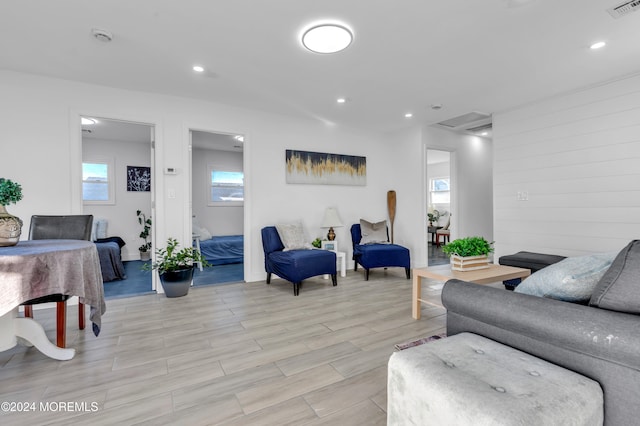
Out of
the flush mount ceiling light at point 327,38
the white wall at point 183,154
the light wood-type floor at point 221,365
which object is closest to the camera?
the light wood-type floor at point 221,365

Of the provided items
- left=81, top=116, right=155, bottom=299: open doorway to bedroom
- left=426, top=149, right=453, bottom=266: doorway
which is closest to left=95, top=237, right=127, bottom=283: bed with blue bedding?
left=81, top=116, right=155, bottom=299: open doorway to bedroom

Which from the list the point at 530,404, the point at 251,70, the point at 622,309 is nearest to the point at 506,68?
the point at 251,70

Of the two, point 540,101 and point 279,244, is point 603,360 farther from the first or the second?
point 540,101

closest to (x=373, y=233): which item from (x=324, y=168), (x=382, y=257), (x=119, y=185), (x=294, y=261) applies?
(x=382, y=257)

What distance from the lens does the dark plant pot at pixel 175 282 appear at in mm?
3477

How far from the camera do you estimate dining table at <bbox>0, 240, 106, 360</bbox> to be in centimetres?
171

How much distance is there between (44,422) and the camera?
1.48 meters

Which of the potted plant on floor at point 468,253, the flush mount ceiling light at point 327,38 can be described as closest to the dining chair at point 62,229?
the flush mount ceiling light at point 327,38

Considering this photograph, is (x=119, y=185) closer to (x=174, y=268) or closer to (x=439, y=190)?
(x=174, y=268)

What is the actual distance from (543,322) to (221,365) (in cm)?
183

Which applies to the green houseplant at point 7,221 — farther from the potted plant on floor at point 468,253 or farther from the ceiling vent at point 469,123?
the ceiling vent at point 469,123

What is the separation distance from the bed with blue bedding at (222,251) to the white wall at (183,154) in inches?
54.8

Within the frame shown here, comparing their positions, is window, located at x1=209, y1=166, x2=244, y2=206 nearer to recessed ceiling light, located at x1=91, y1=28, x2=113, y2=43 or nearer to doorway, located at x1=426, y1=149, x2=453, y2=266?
recessed ceiling light, located at x1=91, y1=28, x2=113, y2=43

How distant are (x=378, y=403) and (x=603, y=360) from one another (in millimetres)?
Answer: 1007
